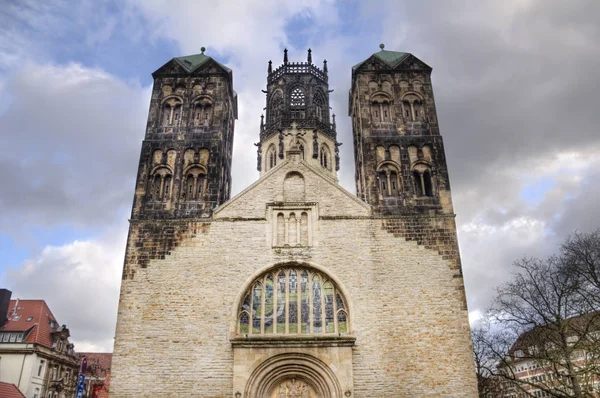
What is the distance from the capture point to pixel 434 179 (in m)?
20.6

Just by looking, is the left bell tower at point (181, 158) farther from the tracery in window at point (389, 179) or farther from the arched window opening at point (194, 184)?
the tracery in window at point (389, 179)

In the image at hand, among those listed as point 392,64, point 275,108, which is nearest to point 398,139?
point 392,64

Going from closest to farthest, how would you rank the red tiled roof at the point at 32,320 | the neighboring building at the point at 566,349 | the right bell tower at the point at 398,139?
1. the neighboring building at the point at 566,349
2. the right bell tower at the point at 398,139
3. the red tiled roof at the point at 32,320

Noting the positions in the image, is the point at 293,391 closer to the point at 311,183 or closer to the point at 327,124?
the point at 311,183

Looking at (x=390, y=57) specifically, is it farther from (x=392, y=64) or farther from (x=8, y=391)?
(x=8, y=391)

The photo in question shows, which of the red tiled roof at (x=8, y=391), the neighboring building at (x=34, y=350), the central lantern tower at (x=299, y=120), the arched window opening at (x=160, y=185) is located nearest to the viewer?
the arched window opening at (x=160, y=185)

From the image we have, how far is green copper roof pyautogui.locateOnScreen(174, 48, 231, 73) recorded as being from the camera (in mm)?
23666

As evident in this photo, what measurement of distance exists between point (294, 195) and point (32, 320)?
27.9 metres

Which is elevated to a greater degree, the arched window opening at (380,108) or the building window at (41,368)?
the arched window opening at (380,108)

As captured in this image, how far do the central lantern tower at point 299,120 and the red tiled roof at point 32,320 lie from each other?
68.0 ft

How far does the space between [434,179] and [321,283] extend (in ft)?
22.8

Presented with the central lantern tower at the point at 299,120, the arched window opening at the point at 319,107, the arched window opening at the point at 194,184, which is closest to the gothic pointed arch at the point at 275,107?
the central lantern tower at the point at 299,120

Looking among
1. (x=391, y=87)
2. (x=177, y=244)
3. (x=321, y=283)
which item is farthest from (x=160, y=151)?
(x=391, y=87)

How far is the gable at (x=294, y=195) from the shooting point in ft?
63.5
